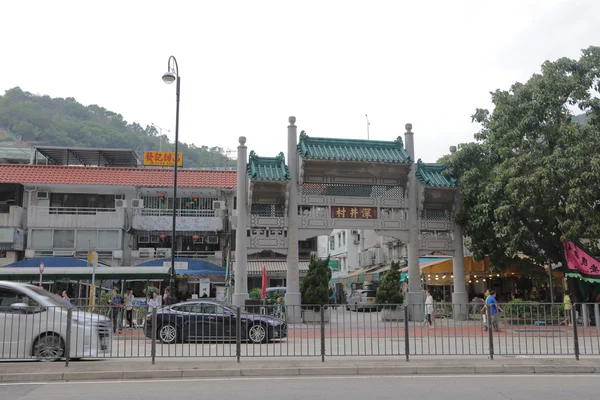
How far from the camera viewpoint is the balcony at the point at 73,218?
3606cm

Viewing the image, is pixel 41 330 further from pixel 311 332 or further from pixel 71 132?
pixel 71 132

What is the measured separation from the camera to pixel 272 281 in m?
44.9

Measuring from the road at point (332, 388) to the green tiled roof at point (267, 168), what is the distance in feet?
47.9

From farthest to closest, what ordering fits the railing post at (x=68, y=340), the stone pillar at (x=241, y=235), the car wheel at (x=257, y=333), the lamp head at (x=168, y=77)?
the stone pillar at (x=241, y=235), the lamp head at (x=168, y=77), the car wheel at (x=257, y=333), the railing post at (x=68, y=340)

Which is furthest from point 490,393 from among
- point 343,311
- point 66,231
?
point 66,231

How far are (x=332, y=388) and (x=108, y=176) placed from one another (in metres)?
31.2

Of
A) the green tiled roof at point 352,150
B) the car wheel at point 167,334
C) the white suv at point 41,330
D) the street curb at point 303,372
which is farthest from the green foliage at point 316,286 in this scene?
the street curb at point 303,372

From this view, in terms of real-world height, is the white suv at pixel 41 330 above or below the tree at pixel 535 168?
below

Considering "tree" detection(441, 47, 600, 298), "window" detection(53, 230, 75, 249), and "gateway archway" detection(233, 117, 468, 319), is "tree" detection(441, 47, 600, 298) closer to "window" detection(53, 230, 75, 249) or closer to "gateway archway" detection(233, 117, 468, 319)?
"gateway archway" detection(233, 117, 468, 319)

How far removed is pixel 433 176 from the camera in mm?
25938

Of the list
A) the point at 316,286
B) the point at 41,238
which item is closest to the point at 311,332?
the point at 316,286

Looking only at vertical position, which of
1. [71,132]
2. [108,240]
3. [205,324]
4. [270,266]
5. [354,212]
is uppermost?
[71,132]

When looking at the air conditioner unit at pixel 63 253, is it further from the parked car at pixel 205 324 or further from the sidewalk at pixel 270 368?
the sidewalk at pixel 270 368

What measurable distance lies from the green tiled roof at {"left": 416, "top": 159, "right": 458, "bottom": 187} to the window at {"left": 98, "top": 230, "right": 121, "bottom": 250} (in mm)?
21259
